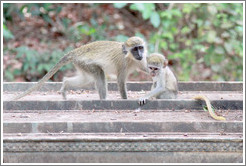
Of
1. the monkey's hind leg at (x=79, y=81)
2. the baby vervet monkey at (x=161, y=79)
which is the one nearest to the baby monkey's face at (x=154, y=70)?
the baby vervet monkey at (x=161, y=79)

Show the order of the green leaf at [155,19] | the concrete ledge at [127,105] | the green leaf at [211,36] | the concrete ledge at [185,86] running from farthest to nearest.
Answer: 1. the green leaf at [211,36]
2. the green leaf at [155,19]
3. the concrete ledge at [185,86]
4. the concrete ledge at [127,105]

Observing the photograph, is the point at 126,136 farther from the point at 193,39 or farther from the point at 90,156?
the point at 193,39

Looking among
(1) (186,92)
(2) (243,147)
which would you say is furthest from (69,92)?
(2) (243,147)

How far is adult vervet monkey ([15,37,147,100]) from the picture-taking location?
671 centimetres

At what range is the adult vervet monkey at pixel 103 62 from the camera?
6.71 m

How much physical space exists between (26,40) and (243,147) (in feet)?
34.1

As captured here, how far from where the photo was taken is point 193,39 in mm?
11695

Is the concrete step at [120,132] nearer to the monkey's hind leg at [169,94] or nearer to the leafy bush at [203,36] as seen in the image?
the monkey's hind leg at [169,94]

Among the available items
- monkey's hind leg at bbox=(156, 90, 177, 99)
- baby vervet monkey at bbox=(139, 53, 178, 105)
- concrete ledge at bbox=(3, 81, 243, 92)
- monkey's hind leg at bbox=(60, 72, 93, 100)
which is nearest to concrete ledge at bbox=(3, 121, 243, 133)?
baby vervet monkey at bbox=(139, 53, 178, 105)

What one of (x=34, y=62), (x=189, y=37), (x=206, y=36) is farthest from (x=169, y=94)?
(x=34, y=62)

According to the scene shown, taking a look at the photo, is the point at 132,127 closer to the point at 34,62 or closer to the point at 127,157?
the point at 127,157

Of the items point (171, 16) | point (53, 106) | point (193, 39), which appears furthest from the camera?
point (193, 39)

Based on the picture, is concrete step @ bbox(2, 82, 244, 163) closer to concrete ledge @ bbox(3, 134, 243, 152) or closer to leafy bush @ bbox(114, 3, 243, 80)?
concrete ledge @ bbox(3, 134, 243, 152)

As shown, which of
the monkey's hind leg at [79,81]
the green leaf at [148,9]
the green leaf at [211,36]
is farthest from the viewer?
the green leaf at [211,36]
